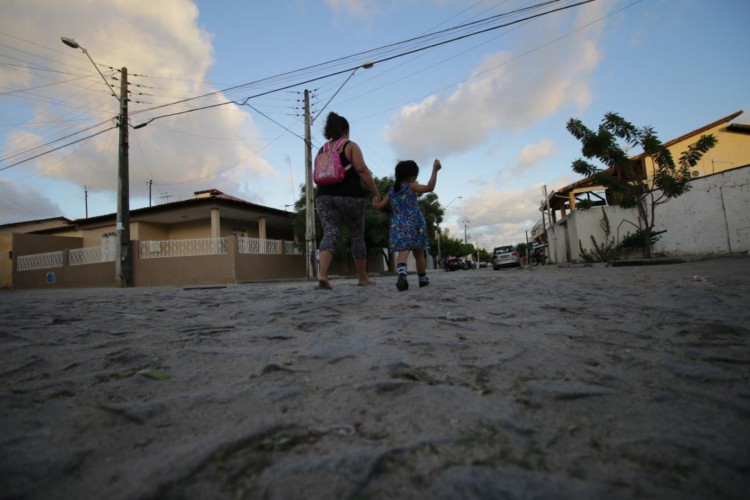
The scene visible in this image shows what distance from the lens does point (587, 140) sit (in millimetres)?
10875

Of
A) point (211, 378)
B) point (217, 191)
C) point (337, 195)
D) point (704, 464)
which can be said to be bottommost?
point (704, 464)

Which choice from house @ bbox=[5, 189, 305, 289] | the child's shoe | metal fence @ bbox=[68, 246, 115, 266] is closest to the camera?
the child's shoe

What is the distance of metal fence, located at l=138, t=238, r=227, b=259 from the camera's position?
13641mm

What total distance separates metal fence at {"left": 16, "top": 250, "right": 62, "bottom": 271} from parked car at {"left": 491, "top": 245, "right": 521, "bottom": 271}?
22.4 m

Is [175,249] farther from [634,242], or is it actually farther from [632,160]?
[634,242]

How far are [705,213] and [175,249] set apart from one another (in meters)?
18.8

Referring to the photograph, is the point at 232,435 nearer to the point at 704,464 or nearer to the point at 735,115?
the point at 704,464

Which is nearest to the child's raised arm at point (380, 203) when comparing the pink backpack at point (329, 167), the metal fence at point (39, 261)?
the pink backpack at point (329, 167)

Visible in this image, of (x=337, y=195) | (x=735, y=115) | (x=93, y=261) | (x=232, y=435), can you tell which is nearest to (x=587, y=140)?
(x=337, y=195)

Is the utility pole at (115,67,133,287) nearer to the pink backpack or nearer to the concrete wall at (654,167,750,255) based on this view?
the pink backpack

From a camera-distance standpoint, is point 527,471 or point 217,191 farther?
point 217,191

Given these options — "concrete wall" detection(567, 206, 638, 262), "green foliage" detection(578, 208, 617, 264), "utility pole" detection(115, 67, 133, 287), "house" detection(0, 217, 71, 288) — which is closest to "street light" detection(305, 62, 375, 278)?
"utility pole" detection(115, 67, 133, 287)

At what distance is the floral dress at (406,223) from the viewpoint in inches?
165

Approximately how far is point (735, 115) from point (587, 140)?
14.2 metres
